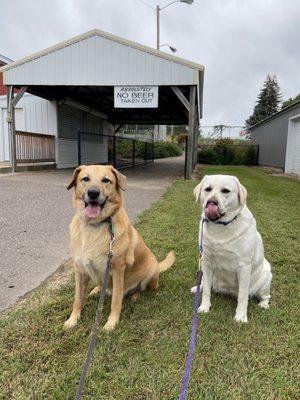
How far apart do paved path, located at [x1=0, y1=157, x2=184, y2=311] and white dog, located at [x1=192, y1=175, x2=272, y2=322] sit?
1.77 meters

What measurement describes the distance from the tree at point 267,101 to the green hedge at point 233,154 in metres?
35.1

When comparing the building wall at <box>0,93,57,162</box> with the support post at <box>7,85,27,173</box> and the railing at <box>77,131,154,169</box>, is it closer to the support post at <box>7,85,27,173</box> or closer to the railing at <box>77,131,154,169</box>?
the railing at <box>77,131,154,169</box>

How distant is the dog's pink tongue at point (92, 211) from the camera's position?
2514 mm

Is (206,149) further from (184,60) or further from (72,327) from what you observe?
(72,327)

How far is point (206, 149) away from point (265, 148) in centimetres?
482

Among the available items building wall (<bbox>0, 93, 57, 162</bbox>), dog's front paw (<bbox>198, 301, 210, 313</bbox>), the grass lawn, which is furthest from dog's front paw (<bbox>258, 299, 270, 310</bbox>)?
building wall (<bbox>0, 93, 57, 162</bbox>)

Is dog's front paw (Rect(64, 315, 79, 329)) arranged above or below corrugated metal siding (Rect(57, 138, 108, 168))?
below

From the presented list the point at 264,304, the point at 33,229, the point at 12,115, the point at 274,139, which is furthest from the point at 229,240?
the point at 274,139

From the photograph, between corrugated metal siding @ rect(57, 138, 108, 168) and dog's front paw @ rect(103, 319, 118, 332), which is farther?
corrugated metal siding @ rect(57, 138, 108, 168)

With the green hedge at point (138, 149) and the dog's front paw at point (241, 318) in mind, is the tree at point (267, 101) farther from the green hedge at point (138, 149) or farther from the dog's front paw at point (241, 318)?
the dog's front paw at point (241, 318)

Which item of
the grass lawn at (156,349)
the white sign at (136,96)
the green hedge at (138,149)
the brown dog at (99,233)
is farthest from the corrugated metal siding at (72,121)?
the brown dog at (99,233)

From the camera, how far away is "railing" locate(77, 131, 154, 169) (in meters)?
17.9

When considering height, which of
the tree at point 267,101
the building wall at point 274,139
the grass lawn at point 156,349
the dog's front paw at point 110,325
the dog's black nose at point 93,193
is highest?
the tree at point 267,101

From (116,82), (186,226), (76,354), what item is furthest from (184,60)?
(76,354)
